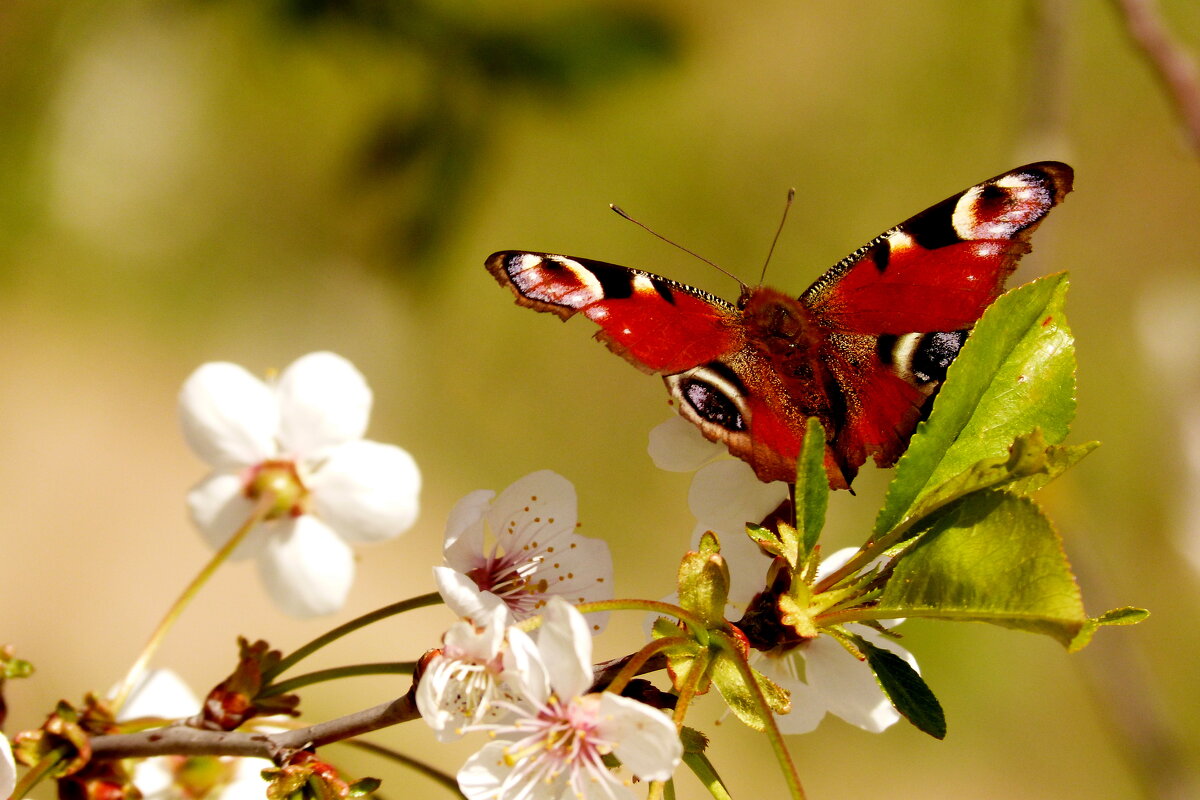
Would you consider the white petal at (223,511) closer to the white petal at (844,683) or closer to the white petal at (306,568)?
the white petal at (306,568)

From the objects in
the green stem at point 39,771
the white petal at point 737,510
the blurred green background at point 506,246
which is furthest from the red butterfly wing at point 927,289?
the blurred green background at point 506,246

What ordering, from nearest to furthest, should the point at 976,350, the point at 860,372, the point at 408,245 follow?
1. the point at 976,350
2. the point at 860,372
3. the point at 408,245

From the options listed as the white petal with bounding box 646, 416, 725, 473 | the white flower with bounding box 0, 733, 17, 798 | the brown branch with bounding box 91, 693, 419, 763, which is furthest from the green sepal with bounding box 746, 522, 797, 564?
the white flower with bounding box 0, 733, 17, 798

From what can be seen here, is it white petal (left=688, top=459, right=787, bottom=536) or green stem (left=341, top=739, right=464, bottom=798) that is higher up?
white petal (left=688, top=459, right=787, bottom=536)

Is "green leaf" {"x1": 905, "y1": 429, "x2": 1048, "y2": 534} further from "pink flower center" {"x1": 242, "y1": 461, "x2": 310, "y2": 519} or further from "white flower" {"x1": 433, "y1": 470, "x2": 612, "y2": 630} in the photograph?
"pink flower center" {"x1": 242, "y1": 461, "x2": 310, "y2": 519}

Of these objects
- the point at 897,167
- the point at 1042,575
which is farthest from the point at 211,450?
the point at 897,167

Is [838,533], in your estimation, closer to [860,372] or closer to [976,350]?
[860,372]
